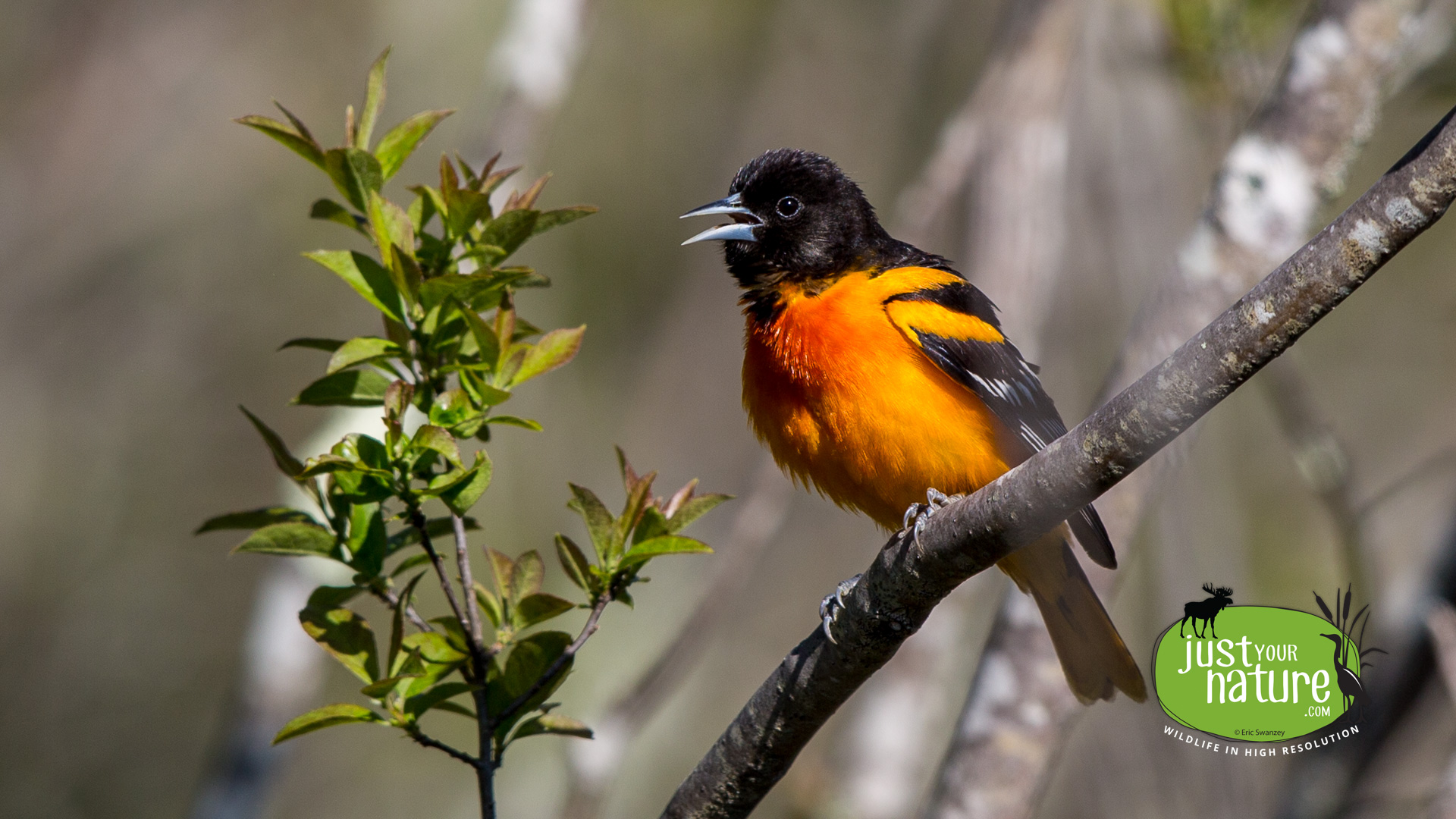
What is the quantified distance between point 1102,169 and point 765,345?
2.70 m

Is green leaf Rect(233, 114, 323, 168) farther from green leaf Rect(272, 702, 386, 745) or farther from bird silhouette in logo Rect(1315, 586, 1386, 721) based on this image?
bird silhouette in logo Rect(1315, 586, 1386, 721)

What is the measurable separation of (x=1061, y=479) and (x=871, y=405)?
1302 mm

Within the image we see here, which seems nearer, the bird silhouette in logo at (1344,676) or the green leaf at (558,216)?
the green leaf at (558,216)

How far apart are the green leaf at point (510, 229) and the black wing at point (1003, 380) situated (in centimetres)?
145

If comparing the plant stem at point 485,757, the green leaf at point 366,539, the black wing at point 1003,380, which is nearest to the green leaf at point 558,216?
the green leaf at point 366,539

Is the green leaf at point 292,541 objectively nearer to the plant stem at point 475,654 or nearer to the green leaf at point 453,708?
the plant stem at point 475,654

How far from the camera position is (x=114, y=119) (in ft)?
24.6

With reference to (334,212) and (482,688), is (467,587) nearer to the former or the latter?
(482,688)

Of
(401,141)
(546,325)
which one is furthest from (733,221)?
(546,325)

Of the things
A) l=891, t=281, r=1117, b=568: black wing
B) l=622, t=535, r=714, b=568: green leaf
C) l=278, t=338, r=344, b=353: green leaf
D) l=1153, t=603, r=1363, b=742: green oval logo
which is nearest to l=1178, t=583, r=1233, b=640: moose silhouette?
l=1153, t=603, r=1363, b=742: green oval logo

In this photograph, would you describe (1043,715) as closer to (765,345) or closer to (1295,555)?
(765,345)

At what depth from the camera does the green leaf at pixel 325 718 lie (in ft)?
6.60

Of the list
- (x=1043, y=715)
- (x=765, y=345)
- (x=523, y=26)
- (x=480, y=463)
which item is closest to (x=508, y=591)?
(x=480, y=463)

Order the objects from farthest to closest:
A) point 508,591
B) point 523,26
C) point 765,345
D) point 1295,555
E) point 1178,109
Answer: point 1295,555 → point 1178,109 → point 523,26 → point 765,345 → point 508,591
